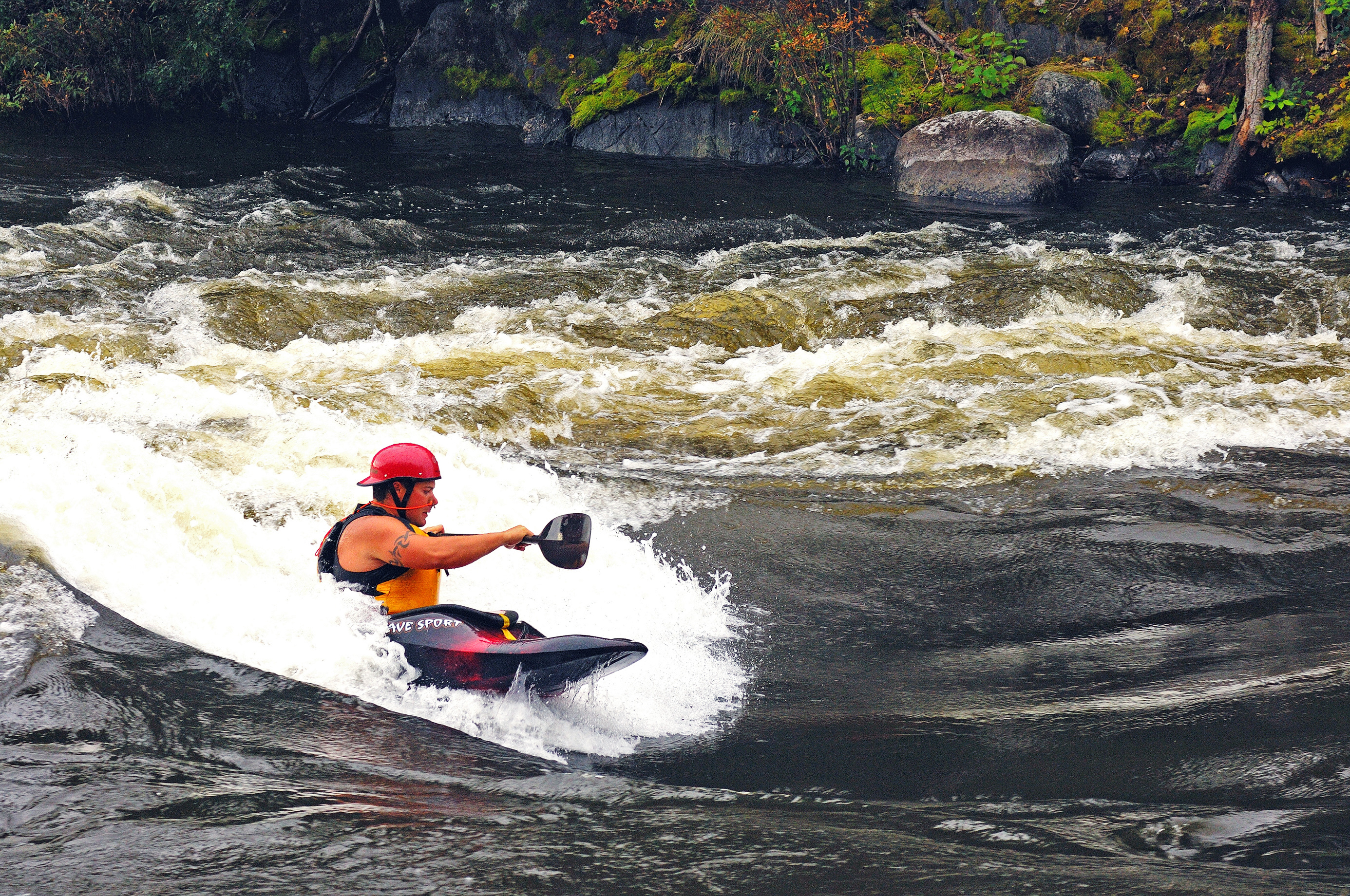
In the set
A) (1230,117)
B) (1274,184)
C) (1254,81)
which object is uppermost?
(1254,81)

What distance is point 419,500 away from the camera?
4.10m

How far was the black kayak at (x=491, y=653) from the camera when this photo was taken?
12.5 feet

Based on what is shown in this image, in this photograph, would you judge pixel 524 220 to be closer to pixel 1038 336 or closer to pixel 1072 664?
pixel 1038 336

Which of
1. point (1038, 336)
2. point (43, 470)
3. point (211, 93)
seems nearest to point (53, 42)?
point (211, 93)

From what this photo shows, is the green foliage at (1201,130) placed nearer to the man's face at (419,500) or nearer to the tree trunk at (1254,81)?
the tree trunk at (1254,81)

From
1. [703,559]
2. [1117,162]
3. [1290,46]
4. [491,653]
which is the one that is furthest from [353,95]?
[491,653]

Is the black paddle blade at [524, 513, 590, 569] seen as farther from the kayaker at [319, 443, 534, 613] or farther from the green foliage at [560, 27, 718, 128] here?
the green foliage at [560, 27, 718, 128]

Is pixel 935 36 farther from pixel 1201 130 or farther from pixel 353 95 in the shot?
pixel 353 95

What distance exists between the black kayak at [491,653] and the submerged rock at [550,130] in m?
14.8

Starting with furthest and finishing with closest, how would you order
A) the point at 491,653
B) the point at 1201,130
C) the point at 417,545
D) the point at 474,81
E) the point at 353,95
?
the point at 353,95 → the point at 474,81 → the point at 1201,130 → the point at 417,545 → the point at 491,653

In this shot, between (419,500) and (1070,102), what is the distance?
44.5 feet

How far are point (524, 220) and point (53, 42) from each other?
37.2 feet

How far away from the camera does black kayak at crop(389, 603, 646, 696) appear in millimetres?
3812

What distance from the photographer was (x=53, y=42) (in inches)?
719
